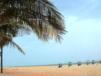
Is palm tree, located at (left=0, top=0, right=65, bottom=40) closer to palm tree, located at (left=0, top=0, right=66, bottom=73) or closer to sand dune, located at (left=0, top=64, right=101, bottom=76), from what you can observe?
palm tree, located at (left=0, top=0, right=66, bottom=73)

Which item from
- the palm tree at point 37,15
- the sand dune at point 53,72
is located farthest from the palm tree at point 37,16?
the sand dune at point 53,72

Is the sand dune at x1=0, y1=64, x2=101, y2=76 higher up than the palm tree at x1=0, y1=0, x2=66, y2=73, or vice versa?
the palm tree at x1=0, y1=0, x2=66, y2=73

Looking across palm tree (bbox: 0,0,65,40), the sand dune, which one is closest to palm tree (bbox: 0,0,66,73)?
palm tree (bbox: 0,0,65,40)

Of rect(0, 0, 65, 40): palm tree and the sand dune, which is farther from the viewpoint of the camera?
the sand dune

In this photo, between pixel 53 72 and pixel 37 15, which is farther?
pixel 53 72

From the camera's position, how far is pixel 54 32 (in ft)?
38.9

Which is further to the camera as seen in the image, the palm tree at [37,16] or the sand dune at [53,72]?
the sand dune at [53,72]

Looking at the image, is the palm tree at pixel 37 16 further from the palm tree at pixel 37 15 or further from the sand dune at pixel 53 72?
the sand dune at pixel 53 72

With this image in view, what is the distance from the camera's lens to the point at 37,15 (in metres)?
12.2

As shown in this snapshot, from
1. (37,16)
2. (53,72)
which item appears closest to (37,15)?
(37,16)

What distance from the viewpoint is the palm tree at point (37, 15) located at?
11.9 metres

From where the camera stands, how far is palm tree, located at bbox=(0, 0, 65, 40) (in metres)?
11.9

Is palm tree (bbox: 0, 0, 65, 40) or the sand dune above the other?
palm tree (bbox: 0, 0, 65, 40)

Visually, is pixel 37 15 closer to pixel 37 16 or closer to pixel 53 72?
pixel 37 16
